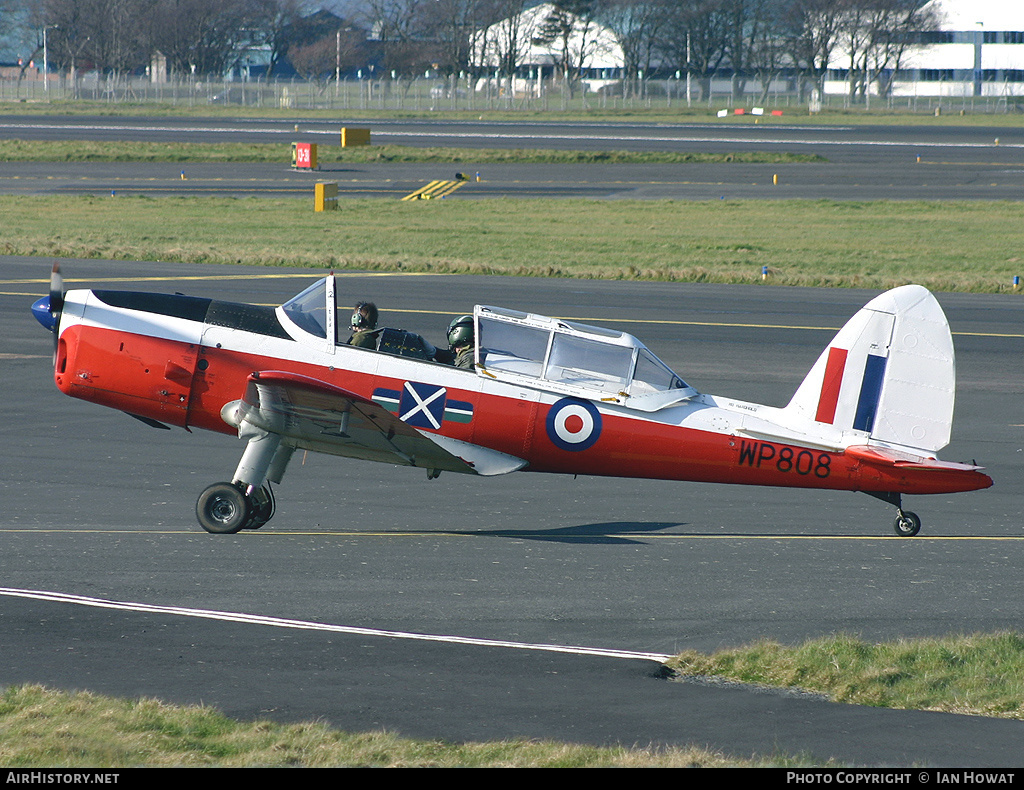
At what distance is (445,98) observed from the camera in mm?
122875

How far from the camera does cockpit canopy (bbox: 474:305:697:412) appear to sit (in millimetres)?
12344

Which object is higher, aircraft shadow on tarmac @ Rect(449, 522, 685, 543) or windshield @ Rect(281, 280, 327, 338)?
windshield @ Rect(281, 280, 327, 338)

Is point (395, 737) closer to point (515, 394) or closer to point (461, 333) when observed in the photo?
point (515, 394)

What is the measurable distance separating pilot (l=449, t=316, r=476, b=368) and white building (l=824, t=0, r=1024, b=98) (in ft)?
443

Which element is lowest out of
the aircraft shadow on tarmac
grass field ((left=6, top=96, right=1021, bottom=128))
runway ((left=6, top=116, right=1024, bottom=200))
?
the aircraft shadow on tarmac

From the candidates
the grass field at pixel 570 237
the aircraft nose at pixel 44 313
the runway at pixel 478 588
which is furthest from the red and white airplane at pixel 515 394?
the grass field at pixel 570 237

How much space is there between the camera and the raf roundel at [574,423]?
488 inches

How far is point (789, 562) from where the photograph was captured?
38.5ft

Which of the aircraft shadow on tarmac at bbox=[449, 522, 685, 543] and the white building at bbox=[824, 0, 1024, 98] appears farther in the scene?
the white building at bbox=[824, 0, 1024, 98]

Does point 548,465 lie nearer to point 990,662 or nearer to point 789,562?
A: point 789,562

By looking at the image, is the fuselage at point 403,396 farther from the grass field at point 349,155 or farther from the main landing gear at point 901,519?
the grass field at point 349,155

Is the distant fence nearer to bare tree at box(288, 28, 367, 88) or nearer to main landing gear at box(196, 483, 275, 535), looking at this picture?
bare tree at box(288, 28, 367, 88)

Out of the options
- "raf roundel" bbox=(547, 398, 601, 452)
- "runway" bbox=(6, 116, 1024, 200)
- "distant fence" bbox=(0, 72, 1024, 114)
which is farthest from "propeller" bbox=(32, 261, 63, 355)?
"distant fence" bbox=(0, 72, 1024, 114)

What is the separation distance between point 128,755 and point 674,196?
152ft
